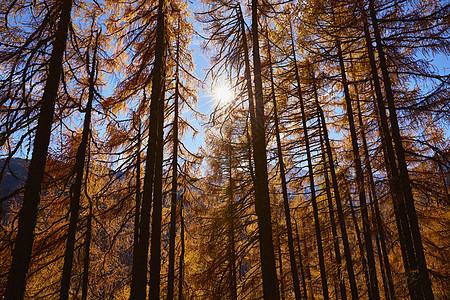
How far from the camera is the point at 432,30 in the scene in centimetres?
606

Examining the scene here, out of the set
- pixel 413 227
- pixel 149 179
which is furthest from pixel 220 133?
pixel 413 227

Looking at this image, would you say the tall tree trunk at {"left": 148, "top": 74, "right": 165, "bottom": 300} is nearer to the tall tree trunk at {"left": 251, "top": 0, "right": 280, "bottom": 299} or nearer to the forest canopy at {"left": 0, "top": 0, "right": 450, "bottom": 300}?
the forest canopy at {"left": 0, "top": 0, "right": 450, "bottom": 300}

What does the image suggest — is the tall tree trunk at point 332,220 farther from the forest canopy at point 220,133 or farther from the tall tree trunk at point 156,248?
the tall tree trunk at point 156,248

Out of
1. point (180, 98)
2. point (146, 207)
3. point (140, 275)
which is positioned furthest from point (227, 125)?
point (140, 275)

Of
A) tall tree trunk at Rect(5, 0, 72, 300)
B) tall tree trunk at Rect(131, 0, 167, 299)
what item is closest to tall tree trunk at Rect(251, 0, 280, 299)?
tall tree trunk at Rect(131, 0, 167, 299)

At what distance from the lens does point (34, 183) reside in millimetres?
3846

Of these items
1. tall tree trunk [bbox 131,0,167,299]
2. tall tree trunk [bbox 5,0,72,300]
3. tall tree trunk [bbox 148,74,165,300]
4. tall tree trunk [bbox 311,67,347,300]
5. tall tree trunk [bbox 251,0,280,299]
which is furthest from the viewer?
tall tree trunk [bbox 311,67,347,300]

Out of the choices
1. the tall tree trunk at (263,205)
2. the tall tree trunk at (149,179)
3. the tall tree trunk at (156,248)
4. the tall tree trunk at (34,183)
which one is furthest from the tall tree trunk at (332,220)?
the tall tree trunk at (34,183)

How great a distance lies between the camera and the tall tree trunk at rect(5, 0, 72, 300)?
3.48 metres

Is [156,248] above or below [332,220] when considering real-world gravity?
below

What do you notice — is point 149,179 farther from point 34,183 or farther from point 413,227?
point 413,227

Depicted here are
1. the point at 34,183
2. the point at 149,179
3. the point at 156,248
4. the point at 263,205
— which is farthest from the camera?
the point at 156,248

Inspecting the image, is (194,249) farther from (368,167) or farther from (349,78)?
(349,78)

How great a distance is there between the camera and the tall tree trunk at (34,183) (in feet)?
11.4
